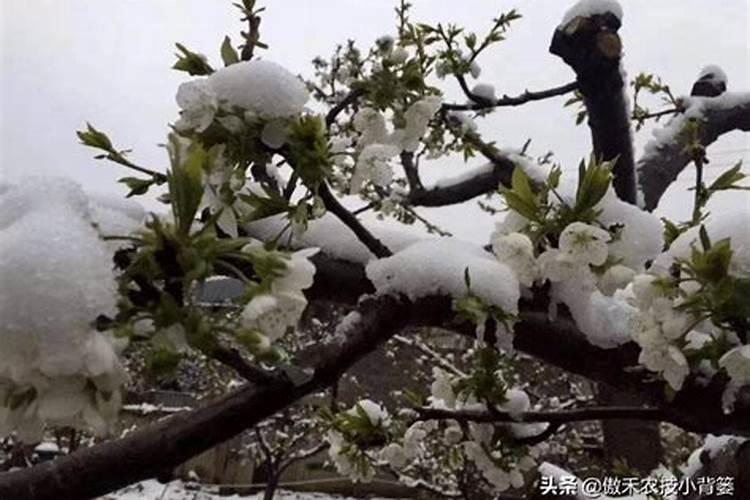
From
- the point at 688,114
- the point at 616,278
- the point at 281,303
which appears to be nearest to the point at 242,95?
the point at 281,303

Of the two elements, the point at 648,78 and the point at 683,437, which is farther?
the point at 683,437

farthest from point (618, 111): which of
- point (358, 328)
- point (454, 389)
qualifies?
point (358, 328)

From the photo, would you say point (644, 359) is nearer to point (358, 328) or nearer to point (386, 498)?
point (358, 328)

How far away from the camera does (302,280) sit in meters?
0.53

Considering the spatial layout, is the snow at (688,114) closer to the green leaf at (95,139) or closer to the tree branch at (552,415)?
the tree branch at (552,415)

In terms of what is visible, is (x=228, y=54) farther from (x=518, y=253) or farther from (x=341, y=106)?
(x=518, y=253)

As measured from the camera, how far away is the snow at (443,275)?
0.77m

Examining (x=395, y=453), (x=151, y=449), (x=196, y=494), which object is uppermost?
(x=151, y=449)

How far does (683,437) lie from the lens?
3.85 meters

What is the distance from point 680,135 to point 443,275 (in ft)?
4.41

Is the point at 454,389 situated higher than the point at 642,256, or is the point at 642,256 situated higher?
the point at 642,256

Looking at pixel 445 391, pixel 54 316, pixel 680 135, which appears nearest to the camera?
pixel 54 316

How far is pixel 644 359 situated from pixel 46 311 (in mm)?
501

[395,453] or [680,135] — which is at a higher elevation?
[680,135]
